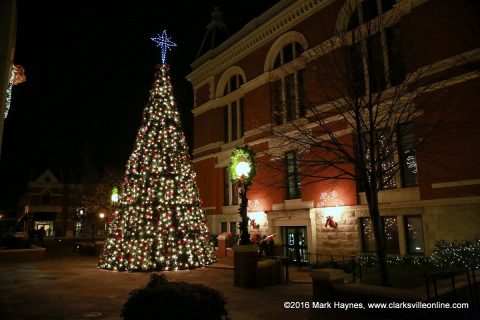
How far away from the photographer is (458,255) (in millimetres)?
12070

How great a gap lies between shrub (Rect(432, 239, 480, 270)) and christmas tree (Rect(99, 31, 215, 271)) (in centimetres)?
976

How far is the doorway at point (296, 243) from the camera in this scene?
19964 mm

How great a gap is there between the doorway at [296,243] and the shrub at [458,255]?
771cm

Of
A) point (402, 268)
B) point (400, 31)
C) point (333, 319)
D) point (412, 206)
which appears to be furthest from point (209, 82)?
Answer: point (333, 319)

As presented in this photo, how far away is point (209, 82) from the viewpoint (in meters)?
29.2

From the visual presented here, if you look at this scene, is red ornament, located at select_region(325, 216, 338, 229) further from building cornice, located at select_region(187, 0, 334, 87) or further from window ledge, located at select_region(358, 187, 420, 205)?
building cornice, located at select_region(187, 0, 334, 87)

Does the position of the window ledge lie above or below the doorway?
above

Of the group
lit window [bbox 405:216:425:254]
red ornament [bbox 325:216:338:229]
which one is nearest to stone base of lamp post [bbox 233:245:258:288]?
red ornament [bbox 325:216:338:229]

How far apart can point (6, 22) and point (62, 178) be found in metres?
60.7

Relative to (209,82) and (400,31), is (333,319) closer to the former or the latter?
(400,31)

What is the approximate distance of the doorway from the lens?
19964 mm

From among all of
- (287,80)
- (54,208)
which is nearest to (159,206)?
(287,80)

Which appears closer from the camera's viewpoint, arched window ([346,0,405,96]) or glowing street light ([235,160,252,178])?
arched window ([346,0,405,96])

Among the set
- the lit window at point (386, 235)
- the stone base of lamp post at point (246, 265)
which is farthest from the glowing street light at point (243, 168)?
the lit window at point (386, 235)
